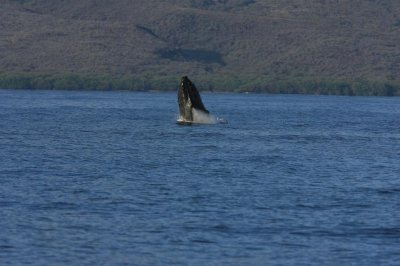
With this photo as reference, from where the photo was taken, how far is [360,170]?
44.2 metres

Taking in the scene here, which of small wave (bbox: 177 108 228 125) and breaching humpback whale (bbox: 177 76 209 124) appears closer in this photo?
breaching humpback whale (bbox: 177 76 209 124)

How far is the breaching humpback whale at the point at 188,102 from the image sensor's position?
6594cm

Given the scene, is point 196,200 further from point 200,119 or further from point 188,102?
point 200,119

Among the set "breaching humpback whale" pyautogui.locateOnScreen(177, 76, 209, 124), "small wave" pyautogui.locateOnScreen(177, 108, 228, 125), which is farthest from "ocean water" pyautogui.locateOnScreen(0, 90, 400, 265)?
"small wave" pyautogui.locateOnScreen(177, 108, 228, 125)

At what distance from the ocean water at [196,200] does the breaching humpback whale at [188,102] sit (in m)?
6.42

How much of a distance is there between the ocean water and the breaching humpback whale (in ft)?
21.0

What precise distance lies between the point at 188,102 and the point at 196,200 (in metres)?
33.9

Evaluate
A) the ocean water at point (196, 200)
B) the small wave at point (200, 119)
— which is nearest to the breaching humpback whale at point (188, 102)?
the small wave at point (200, 119)

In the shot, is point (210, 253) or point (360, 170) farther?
point (360, 170)

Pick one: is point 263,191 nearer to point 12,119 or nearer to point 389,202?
point 389,202

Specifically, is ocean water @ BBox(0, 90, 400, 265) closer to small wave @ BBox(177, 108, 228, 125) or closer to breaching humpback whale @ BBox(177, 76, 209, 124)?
breaching humpback whale @ BBox(177, 76, 209, 124)

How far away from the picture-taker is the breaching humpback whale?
6594cm

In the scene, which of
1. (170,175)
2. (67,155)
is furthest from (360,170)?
(67,155)

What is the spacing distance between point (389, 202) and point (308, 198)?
2360 mm
